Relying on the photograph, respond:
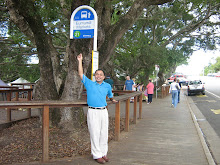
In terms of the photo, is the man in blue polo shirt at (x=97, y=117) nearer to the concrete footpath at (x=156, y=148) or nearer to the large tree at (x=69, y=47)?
the concrete footpath at (x=156, y=148)

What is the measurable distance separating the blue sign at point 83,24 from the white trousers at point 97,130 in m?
1.87

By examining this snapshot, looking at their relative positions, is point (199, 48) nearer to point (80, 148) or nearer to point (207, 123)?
point (207, 123)

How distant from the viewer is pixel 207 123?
30.2 ft

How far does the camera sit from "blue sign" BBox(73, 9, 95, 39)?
17.4 ft

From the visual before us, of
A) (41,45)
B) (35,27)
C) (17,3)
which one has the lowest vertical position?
(41,45)

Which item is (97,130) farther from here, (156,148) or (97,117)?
(156,148)

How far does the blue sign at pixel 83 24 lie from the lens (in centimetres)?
532

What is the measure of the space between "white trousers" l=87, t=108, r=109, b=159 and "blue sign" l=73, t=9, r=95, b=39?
1865 millimetres

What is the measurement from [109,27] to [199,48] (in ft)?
86.8

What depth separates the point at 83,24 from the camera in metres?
5.39

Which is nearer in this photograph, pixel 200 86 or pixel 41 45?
pixel 41 45

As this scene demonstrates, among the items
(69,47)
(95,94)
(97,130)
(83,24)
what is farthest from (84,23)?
(97,130)

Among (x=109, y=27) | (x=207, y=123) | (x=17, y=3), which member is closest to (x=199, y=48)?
(x=207, y=123)

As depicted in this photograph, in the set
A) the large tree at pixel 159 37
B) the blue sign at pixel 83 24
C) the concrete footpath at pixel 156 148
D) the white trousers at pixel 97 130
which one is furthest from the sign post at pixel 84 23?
the large tree at pixel 159 37
